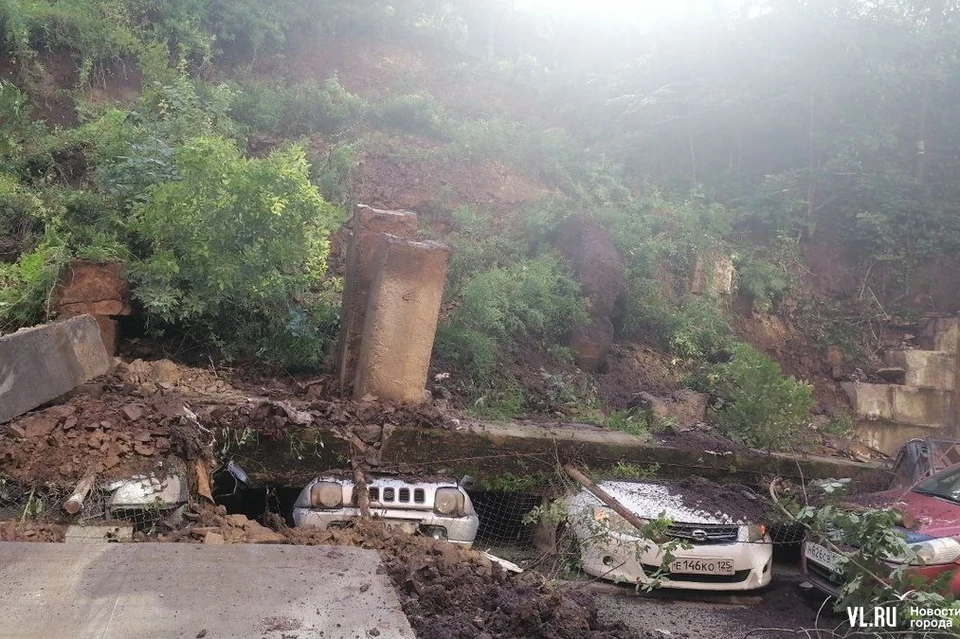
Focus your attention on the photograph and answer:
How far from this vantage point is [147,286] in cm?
690

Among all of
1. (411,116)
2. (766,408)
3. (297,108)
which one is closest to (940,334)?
(766,408)

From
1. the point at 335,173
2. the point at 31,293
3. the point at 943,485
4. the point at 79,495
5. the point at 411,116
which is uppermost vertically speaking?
the point at 411,116

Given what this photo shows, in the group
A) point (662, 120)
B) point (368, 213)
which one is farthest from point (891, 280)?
point (368, 213)

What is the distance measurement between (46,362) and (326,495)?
2.35m

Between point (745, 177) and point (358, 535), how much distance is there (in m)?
14.5

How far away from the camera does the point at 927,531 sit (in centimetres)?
532

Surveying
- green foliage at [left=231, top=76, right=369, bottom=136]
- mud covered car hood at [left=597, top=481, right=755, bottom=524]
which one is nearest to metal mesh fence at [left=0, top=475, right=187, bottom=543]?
mud covered car hood at [left=597, top=481, right=755, bottom=524]

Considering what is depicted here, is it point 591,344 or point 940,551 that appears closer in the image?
point 940,551

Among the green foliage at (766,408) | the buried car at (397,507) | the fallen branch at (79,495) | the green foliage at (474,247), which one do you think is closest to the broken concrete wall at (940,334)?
the green foliage at (766,408)

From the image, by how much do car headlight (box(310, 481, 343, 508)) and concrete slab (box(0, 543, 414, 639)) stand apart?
1.28 meters

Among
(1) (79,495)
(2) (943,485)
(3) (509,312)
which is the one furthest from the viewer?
(3) (509,312)

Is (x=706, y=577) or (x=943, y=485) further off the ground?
(x=943, y=485)

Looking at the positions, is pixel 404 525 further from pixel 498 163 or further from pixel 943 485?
pixel 498 163

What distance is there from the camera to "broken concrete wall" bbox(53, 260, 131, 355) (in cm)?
670
